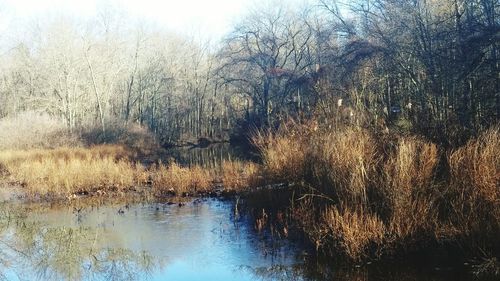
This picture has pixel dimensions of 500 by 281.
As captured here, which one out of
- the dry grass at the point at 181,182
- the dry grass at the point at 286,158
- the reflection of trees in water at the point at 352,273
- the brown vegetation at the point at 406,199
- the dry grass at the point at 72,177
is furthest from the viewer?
the dry grass at the point at 72,177

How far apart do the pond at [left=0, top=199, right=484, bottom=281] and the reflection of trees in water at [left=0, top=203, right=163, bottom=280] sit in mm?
17

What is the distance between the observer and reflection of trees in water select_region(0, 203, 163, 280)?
8945 mm

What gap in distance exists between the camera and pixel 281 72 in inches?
1647

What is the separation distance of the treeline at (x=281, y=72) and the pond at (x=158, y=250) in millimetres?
3909

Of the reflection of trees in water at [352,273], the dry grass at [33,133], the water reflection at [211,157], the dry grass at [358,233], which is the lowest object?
the reflection of trees in water at [352,273]

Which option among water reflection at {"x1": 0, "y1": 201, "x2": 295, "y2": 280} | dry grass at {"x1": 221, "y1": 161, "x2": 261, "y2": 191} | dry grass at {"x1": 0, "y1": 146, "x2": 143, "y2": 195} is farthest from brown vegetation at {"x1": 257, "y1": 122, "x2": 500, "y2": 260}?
dry grass at {"x1": 0, "y1": 146, "x2": 143, "y2": 195}

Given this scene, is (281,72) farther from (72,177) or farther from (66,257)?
(66,257)

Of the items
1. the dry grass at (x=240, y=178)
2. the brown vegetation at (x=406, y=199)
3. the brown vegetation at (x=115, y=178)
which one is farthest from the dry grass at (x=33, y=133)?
the brown vegetation at (x=406, y=199)

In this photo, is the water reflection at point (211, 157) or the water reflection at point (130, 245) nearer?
the water reflection at point (130, 245)

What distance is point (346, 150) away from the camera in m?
9.95

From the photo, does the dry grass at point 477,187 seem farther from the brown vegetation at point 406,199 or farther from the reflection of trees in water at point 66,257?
the reflection of trees in water at point 66,257

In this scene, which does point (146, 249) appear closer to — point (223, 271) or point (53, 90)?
point (223, 271)

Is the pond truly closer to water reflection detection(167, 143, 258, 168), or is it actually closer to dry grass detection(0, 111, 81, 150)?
water reflection detection(167, 143, 258, 168)

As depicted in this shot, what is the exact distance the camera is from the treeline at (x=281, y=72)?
15.9 meters
